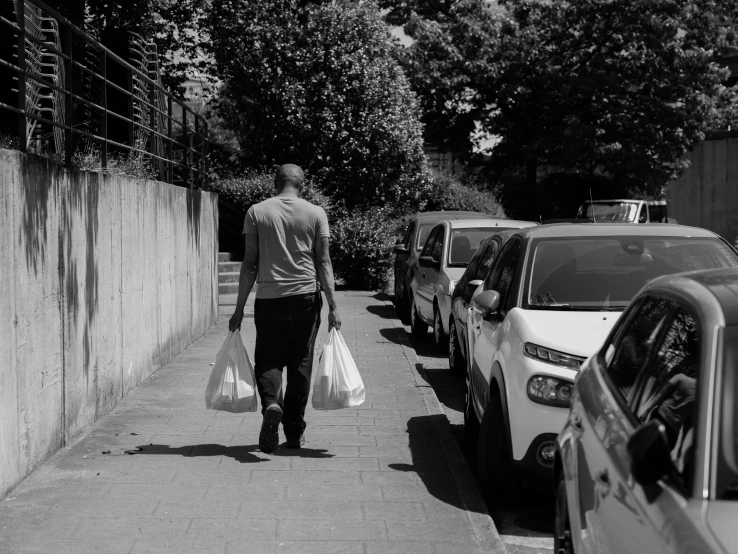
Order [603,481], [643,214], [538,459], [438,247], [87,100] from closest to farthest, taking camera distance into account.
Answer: [603,481] < [538,459] < [87,100] < [438,247] < [643,214]

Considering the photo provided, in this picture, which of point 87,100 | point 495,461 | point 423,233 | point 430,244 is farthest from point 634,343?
point 423,233

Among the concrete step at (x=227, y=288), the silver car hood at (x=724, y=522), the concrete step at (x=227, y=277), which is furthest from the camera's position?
the concrete step at (x=227, y=277)

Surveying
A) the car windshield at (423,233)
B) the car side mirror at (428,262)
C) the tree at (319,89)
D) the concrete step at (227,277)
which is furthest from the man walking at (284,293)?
the tree at (319,89)

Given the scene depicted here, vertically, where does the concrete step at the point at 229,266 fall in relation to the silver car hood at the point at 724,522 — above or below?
above

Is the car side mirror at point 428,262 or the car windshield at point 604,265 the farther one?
the car side mirror at point 428,262

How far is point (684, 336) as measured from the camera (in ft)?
10.9

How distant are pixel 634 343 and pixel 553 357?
5.65 ft

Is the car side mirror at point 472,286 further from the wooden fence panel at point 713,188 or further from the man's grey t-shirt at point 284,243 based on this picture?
the wooden fence panel at point 713,188

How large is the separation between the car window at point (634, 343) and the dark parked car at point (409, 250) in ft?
35.4

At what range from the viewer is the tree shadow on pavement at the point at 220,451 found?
668cm

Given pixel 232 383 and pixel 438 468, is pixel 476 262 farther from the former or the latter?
pixel 232 383

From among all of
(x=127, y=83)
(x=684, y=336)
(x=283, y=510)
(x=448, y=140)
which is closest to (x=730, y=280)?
(x=684, y=336)

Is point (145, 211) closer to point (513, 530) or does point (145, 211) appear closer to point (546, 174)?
point (513, 530)

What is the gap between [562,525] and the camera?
13.6 ft
